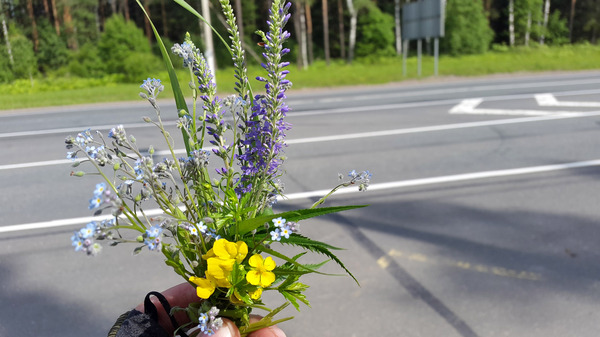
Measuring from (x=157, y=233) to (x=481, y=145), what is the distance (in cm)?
651

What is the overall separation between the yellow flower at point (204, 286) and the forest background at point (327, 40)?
1263 cm

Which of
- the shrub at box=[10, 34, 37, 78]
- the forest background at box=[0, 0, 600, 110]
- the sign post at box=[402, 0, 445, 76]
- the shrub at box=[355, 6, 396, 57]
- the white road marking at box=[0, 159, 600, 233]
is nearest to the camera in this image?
the white road marking at box=[0, 159, 600, 233]

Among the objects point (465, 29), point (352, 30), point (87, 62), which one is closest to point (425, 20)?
point (87, 62)

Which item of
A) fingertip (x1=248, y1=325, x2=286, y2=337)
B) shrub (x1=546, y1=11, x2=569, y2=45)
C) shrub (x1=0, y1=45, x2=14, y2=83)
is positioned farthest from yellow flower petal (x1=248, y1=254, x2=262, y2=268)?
shrub (x1=546, y1=11, x2=569, y2=45)

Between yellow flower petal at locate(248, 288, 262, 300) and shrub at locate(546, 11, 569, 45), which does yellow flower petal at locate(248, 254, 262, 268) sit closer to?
yellow flower petal at locate(248, 288, 262, 300)

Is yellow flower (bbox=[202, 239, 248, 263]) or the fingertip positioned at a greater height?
yellow flower (bbox=[202, 239, 248, 263])

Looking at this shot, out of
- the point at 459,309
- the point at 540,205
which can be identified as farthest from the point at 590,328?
the point at 540,205

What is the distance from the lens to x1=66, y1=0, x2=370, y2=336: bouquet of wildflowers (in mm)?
1147

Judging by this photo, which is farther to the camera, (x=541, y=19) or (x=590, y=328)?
(x=541, y=19)

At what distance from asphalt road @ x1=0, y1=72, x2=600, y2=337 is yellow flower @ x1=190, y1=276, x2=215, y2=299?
1740 millimetres

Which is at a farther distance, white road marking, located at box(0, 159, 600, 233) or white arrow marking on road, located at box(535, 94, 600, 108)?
white arrow marking on road, located at box(535, 94, 600, 108)

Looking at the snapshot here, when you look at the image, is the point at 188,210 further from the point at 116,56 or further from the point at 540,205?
the point at 116,56

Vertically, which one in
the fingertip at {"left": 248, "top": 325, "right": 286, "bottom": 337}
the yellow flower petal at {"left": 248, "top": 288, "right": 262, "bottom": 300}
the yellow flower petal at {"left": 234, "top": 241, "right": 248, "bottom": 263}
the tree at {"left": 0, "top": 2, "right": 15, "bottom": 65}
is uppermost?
the tree at {"left": 0, "top": 2, "right": 15, "bottom": 65}

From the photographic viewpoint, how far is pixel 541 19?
1449 inches
